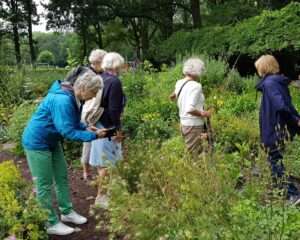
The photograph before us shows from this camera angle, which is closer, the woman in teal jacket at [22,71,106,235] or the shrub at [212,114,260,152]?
the woman in teal jacket at [22,71,106,235]

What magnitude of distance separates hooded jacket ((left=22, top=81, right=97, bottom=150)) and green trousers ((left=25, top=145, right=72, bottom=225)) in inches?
3.8

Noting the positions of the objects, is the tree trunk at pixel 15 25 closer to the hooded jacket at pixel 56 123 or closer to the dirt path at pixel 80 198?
the dirt path at pixel 80 198

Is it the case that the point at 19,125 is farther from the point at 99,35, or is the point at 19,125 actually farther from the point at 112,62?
the point at 99,35

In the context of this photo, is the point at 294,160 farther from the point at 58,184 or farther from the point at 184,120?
the point at 58,184

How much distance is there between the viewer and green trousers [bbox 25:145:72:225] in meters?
4.77

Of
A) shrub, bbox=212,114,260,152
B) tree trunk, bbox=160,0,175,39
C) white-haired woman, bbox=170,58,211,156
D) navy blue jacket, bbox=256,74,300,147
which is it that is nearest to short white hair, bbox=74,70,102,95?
white-haired woman, bbox=170,58,211,156

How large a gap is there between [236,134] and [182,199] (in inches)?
137

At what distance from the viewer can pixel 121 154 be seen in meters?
5.68

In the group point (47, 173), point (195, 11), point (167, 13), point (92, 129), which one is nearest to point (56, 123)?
point (47, 173)

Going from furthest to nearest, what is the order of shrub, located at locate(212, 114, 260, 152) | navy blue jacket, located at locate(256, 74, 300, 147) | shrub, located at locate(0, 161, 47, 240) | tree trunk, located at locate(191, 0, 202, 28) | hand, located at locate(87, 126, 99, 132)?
tree trunk, located at locate(191, 0, 202, 28)
shrub, located at locate(212, 114, 260, 152)
hand, located at locate(87, 126, 99, 132)
navy blue jacket, located at locate(256, 74, 300, 147)
shrub, located at locate(0, 161, 47, 240)

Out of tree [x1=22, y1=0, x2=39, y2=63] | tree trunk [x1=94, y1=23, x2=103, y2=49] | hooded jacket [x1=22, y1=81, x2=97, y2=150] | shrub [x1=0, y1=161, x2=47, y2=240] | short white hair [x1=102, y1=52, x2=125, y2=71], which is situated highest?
tree [x1=22, y1=0, x2=39, y2=63]

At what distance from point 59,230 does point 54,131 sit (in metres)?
1.02

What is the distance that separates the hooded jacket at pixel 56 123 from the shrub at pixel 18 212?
37 cm

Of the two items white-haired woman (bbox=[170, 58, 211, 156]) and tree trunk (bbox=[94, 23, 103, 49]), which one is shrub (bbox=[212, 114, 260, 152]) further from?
A: tree trunk (bbox=[94, 23, 103, 49])
